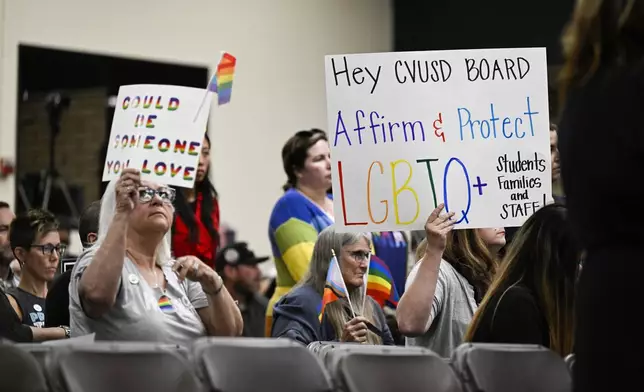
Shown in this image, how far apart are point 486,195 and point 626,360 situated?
2.21 meters

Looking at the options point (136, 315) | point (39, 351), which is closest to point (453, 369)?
point (39, 351)

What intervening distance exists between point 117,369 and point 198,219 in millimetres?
2866

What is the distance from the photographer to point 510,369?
3061 mm

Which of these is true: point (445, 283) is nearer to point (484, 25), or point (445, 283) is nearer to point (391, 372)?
point (391, 372)

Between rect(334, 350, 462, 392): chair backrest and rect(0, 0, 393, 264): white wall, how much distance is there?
6481mm

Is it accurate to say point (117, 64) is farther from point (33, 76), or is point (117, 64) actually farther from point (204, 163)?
point (204, 163)

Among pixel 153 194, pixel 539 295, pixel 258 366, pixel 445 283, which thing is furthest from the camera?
pixel 153 194

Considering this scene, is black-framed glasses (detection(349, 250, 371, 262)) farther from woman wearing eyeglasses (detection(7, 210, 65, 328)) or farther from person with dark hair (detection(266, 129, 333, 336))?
woman wearing eyeglasses (detection(7, 210, 65, 328))

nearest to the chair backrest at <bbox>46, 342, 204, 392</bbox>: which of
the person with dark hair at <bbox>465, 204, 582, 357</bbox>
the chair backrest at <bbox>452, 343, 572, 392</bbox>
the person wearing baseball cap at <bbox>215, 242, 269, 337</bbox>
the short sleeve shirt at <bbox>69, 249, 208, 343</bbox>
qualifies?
the chair backrest at <bbox>452, 343, 572, 392</bbox>

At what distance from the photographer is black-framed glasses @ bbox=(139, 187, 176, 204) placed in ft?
14.2

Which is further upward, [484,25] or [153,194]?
[484,25]

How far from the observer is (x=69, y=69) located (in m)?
9.47

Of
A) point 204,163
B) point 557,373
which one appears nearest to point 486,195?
point 557,373

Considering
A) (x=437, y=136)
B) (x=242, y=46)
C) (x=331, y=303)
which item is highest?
(x=242, y=46)
